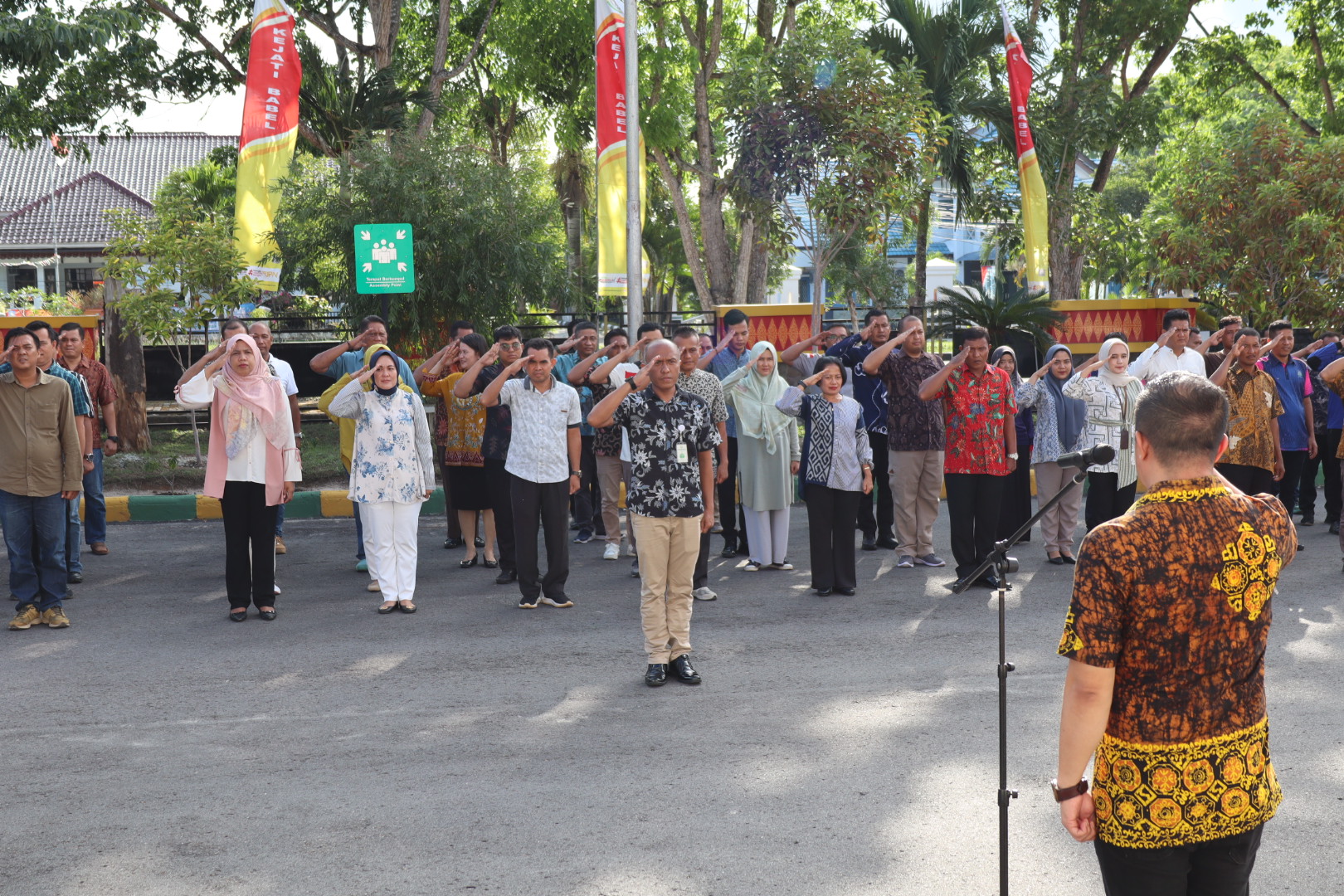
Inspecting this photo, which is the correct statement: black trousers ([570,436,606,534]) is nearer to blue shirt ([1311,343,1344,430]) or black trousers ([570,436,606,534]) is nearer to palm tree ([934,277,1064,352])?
palm tree ([934,277,1064,352])

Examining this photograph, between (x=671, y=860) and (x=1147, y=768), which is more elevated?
(x=1147, y=768)

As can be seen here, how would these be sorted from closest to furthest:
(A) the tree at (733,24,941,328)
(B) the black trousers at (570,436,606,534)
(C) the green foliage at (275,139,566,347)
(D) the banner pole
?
(B) the black trousers at (570,436,606,534) < (D) the banner pole < (A) the tree at (733,24,941,328) < (C) the green foliage at (275,139,566,347)

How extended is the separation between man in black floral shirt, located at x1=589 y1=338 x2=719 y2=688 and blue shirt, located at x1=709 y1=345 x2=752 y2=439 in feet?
10.8

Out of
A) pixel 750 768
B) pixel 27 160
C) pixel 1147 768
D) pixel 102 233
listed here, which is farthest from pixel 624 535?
pixel 27 160

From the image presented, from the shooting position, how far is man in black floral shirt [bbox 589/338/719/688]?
6.38 m

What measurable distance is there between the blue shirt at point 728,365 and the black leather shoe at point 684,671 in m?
3.79

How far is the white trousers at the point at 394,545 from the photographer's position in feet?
26.8

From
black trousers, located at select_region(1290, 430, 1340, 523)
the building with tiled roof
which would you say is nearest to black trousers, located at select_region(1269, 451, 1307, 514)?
black trousers, located at select_region(1290, 430, 1340, 523)

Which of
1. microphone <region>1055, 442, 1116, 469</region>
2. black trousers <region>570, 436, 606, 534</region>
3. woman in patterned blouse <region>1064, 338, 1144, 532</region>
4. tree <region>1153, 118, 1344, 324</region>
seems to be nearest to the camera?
microphone <region>1055, 442, 1116, 469</region>

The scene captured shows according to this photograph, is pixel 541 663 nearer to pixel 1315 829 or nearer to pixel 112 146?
pixel 1315 829

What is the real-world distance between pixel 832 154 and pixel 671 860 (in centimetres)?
1159

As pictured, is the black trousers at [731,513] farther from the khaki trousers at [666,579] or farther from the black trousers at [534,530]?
the khaki trousers at [666,579]

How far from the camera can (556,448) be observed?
27.0ft

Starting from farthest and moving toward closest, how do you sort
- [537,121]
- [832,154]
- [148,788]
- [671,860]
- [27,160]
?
[27,160]
[537,121]
[832,154]
[148,788]
[671,860]
